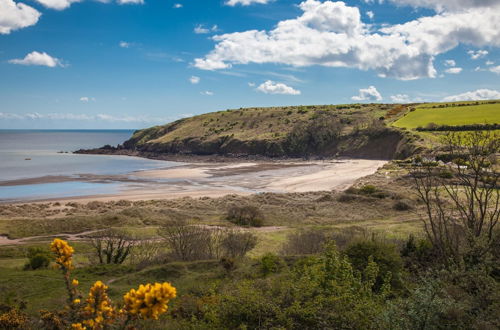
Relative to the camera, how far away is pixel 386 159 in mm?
87500

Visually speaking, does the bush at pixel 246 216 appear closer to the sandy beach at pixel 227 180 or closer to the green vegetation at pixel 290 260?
the green vegetation at pixel 290 260

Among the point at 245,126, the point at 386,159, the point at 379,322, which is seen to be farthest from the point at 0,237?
the point at 245,126

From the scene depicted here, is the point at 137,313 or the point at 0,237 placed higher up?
the point at 137,313

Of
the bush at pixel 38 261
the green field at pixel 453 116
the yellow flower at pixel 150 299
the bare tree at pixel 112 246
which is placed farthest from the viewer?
the green field at pixel 453 116

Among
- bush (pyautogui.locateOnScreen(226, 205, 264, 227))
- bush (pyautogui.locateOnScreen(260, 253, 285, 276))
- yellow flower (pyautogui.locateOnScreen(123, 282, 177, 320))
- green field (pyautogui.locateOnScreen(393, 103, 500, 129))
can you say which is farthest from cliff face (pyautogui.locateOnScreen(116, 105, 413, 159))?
yellow flower (pyautogui.locateOnScreen(123, 282, 177, 320))

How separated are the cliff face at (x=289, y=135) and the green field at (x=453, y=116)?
7202 millimetres

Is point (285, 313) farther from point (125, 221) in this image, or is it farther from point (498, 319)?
point (125, 221)

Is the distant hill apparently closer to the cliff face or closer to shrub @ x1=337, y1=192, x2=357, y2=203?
the cliff face

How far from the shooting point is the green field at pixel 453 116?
82.0 metres

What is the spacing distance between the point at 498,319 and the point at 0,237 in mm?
34061

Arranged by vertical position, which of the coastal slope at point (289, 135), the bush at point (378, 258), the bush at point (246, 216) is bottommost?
the bush at point (246, 216)

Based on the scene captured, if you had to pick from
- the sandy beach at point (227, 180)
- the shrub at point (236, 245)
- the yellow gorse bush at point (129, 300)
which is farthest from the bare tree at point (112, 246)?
the sandy beach at point (227, 180)

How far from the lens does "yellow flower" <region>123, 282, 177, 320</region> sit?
400cm

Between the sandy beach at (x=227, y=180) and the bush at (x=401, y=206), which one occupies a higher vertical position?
the sandy beach at (x=227, y=180)
